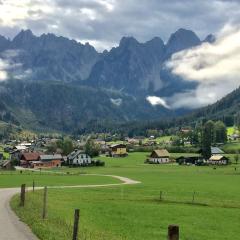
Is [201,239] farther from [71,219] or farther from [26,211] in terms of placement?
[26,211]

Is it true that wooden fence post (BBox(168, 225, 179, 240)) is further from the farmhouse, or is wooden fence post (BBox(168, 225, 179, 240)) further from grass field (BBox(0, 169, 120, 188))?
the farmhouse

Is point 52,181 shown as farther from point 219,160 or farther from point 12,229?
point 219,160

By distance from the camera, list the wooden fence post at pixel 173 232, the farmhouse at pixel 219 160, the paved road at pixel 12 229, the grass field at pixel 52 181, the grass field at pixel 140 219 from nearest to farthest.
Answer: the wooden fence post at pixel 173 232 < the paved road at pixel 12 229 < the grass field at pixel 140 219 < the grass field at pixel 52 181 < the farmhouse at pixel 219 160

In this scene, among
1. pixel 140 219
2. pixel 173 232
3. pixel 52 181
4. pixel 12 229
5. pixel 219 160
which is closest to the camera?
pixel 173 232

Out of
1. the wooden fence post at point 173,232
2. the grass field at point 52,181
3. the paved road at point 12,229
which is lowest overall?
the grass field at point 52,181

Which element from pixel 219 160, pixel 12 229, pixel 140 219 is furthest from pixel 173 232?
pixel 219 160

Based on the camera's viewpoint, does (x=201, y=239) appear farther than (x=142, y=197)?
No

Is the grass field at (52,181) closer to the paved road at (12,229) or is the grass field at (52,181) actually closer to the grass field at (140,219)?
the grass field at (140,219)

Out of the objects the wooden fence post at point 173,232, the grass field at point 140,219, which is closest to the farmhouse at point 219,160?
the grass field at point 140,219

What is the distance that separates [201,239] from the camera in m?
33.6

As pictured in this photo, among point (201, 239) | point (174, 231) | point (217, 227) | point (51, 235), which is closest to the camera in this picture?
point (174, 231)

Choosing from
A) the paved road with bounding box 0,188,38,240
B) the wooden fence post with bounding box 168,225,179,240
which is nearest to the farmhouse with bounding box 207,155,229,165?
the paved road with bounding box 0,188,38,240

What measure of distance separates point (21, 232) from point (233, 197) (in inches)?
1606

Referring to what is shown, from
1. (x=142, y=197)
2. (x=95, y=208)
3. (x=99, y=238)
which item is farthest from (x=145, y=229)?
(x=142, y=197)
